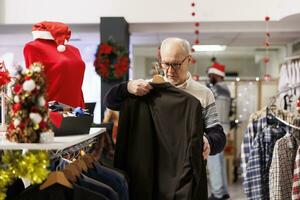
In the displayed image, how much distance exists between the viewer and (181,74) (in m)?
1.97

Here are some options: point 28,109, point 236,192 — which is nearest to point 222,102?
point 236,192

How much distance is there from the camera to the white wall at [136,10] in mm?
5266

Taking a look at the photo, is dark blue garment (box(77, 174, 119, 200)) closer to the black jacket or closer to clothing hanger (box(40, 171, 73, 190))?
clothing hanger (box(40, 171, 73, 190))

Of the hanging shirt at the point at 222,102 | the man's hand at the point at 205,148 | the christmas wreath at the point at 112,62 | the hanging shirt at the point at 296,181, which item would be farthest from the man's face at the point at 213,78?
the man's hand at the point at 205,148

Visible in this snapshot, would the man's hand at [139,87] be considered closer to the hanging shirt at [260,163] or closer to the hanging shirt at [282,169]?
the hanging shirt at [282,169]

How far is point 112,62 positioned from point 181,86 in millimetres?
3528

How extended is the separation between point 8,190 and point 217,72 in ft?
14.4

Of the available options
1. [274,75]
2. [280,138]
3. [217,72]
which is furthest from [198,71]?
[280,138]

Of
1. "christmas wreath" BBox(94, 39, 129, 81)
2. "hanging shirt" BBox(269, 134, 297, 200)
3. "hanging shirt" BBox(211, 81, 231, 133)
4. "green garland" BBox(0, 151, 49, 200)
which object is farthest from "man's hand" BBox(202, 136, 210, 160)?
"christmas wreath" BBox(94, 39, 129, 81)

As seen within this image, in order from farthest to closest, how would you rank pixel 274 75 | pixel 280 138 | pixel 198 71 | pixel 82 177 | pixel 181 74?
1. pixel 198 71
2. pixel 274 75
3. pixel 280 138
4. pixel 181 74
5. pixel 82 177

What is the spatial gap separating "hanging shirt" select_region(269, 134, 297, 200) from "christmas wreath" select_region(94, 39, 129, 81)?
3.09 meters

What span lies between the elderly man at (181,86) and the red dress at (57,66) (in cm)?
17

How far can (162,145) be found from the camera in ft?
5.64

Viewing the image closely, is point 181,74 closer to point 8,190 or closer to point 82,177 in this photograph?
point 82,177
